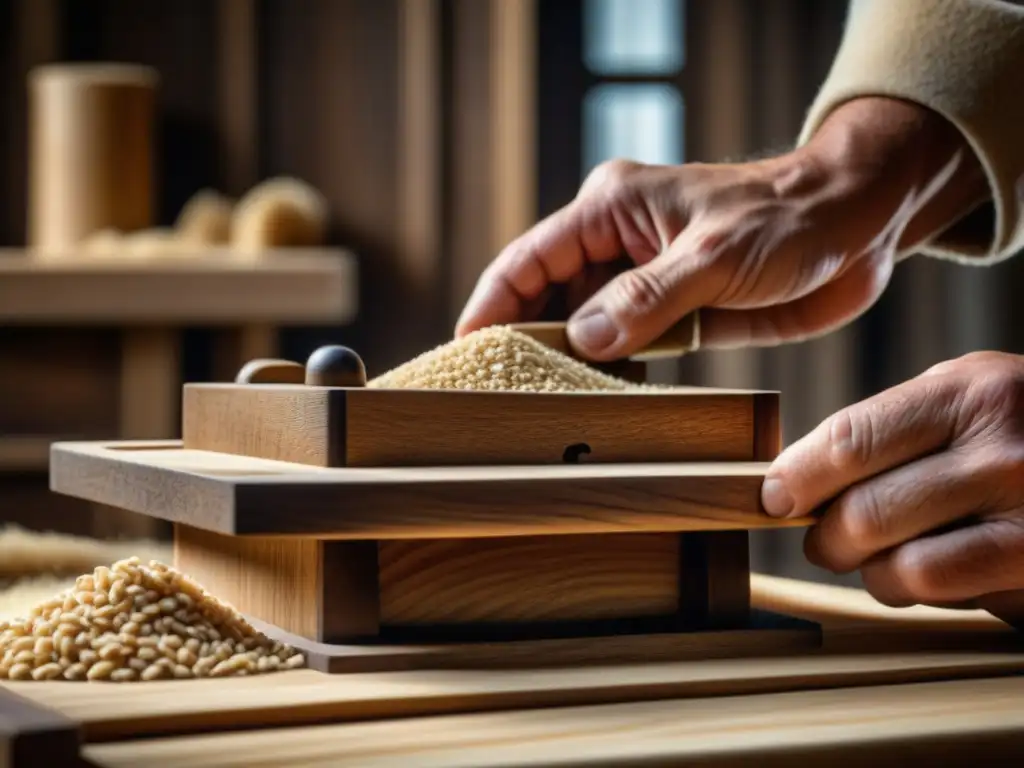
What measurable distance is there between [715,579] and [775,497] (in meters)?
0.09

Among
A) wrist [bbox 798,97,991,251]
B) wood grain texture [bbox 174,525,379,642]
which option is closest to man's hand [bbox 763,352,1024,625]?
wood grain texture [bbox 174,525,379,642]

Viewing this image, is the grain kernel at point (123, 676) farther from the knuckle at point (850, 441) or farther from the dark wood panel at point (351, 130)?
the dark wood panel at point (351, 130)

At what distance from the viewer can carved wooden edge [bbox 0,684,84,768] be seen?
730 mm

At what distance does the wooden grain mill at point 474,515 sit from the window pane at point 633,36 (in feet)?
10.2

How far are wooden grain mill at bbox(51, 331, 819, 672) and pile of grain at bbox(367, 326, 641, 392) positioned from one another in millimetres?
55

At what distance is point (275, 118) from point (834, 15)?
157 centimetres

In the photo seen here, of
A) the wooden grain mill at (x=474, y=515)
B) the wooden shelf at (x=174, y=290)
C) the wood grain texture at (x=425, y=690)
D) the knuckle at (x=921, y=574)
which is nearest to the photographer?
the wood grain texture at (x=425, y=690)

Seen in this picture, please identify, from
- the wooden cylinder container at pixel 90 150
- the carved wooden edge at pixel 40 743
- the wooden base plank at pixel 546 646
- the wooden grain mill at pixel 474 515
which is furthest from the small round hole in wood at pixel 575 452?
the wooden cylinder container at pixel 90 150

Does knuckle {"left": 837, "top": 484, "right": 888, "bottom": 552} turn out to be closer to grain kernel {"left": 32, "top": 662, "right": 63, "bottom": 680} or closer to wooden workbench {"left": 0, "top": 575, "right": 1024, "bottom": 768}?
wooden workbench {"left": 0, "top": 575, "right": 1024, "bottom": 768}

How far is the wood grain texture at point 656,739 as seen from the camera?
771 millimetres

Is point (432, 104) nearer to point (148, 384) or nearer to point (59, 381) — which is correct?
point (148, 384)

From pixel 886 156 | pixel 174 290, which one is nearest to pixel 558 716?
pixel 886 156

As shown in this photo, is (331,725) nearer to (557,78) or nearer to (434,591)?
(434,591)

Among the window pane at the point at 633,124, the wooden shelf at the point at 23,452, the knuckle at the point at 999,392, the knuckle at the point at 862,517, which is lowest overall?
the wooden shelf at the point at 23,452
